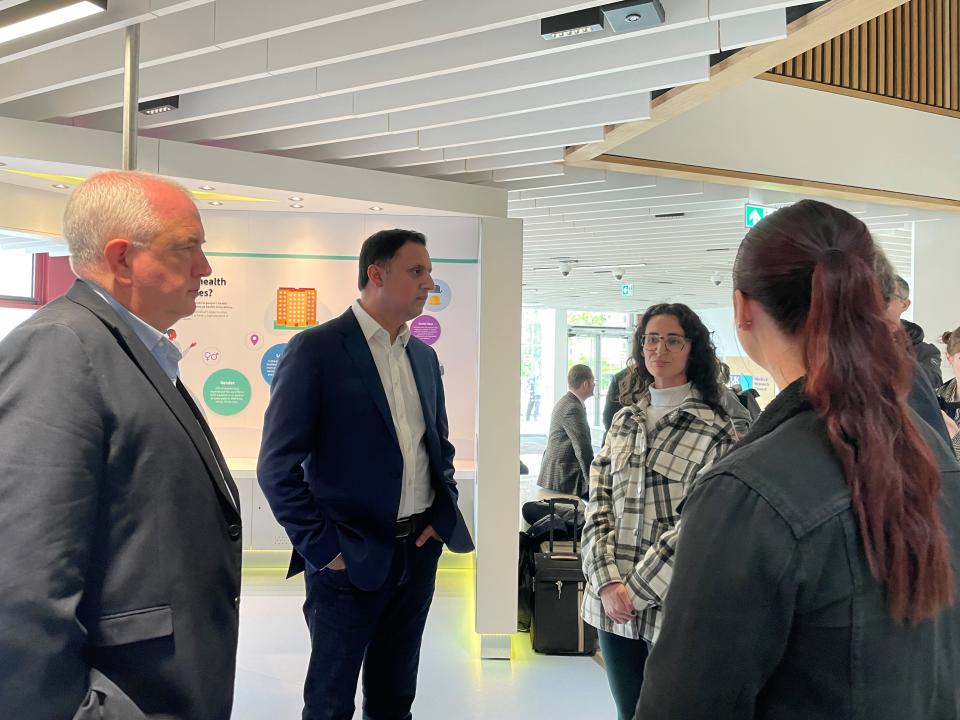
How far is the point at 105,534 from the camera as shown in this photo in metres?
1.30

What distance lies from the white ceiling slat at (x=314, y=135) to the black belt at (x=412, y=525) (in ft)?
6.78

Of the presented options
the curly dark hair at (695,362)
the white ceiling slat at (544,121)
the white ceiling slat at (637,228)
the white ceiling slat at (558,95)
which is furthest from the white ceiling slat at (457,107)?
the white ceiling slat at (637,228)

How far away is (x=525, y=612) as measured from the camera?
5.22m

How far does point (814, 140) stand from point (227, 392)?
496 centimetres

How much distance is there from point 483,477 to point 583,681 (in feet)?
4.25

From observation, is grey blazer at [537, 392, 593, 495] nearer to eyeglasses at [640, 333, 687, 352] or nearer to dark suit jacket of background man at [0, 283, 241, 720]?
eyeglasses at [640, 333, 687, 352]

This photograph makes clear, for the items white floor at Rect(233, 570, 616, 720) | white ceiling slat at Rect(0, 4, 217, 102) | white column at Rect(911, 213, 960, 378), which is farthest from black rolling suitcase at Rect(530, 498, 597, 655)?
white column at Rect(911, 213, 960, 378)

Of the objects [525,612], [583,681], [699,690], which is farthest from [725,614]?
[525,612]

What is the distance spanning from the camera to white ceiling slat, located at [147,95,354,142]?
365 centimetres

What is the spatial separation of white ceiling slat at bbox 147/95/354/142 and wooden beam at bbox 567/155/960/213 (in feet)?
5.55

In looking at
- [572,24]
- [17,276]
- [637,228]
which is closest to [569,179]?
[637,228]

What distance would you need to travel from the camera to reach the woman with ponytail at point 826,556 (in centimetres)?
94

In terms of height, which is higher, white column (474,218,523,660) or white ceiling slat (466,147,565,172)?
white ceiling slat (466,147,565,172)

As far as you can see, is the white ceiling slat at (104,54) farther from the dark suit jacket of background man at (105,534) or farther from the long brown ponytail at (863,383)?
the long brown ponytail at (863,383)
